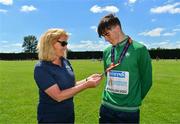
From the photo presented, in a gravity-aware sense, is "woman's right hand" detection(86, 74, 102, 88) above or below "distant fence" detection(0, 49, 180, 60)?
above

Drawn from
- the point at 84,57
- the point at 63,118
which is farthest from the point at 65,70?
the point at 84,57

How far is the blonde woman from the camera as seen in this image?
5.08 m

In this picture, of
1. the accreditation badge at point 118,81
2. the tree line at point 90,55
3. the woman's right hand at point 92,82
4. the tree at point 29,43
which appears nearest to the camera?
the woman's right hand at point 92,82

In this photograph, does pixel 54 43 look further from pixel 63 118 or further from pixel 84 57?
pixel 84 57

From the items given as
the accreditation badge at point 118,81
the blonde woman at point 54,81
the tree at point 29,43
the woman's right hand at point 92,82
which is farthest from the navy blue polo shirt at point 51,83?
the tree at point 29,43

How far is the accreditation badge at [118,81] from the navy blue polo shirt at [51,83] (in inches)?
22.5

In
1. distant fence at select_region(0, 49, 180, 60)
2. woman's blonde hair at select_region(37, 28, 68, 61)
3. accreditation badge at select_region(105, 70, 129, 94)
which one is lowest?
distant fence at select_region(0, 49, 180, 60)

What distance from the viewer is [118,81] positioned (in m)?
5.46

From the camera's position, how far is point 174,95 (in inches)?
673

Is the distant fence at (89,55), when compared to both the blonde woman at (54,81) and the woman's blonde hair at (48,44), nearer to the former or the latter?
the blonde woman at (54,81)

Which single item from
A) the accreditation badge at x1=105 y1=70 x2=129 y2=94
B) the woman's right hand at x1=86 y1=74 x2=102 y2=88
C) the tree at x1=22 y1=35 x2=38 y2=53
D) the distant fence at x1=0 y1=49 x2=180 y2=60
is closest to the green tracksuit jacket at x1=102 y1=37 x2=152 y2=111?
the accreditation badge at x1=105 y1=70 x2=129 y2=94

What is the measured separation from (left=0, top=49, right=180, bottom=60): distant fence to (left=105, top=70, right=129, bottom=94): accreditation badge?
87.9 meters

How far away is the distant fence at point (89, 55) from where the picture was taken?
97.9m

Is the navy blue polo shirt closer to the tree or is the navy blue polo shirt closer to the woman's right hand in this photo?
the woman's right hand
